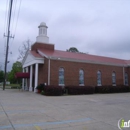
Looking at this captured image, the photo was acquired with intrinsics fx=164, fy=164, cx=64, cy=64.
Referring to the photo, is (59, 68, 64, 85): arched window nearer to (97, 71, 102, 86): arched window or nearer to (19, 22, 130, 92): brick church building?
(19, 22, 130, 92): brick church building

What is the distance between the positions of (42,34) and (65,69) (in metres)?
9.69

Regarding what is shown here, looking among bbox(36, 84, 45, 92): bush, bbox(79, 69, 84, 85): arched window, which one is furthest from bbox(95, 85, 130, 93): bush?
bbox(36, 84, 45, 92): bush

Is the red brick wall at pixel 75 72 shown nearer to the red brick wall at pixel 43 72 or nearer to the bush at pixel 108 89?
the red brick wall at pixel 43 72

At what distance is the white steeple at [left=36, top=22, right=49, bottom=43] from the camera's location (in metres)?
31.3

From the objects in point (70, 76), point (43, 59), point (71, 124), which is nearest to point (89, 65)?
point (70, 76)

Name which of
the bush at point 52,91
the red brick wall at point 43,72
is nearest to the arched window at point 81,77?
the red brick wall at point 43,72

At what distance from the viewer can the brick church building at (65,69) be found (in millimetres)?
25439

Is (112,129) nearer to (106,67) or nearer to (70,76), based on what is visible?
(70,76)

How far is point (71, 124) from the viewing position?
23.6ft

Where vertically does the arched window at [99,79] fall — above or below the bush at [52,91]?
above

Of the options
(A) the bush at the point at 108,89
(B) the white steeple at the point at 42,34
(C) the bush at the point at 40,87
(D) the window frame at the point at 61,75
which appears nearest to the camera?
(C) the bush at the point at 40,87

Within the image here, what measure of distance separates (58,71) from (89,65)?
647 cm

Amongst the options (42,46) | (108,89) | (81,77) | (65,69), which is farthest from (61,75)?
(108,89)

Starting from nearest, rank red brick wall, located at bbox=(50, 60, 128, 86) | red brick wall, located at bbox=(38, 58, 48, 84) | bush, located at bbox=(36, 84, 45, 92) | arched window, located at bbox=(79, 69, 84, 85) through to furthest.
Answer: bush, located at bbox=(36, 84, 45, 92)
red brick wall, located at bbox=(38, 58, 48, 84)
red brick wall, located at bbox=(50, 60, 128, 86)
arched window, located at bbox=(79, 69, 84, 85)
